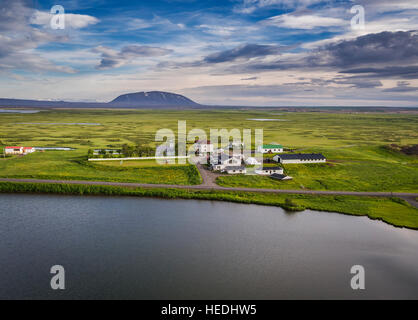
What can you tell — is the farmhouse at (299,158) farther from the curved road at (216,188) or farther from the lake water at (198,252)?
the lake water at (198,252)

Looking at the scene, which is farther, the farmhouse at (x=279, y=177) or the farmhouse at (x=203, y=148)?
the farmhouse at (x=203, y=148)

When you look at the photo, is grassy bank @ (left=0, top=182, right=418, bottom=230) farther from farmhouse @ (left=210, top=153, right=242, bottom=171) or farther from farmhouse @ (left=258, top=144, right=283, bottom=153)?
farmhouse @ (left=258, top=144, right=283, bottom=153)

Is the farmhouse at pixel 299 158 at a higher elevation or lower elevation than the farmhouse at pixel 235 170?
higher

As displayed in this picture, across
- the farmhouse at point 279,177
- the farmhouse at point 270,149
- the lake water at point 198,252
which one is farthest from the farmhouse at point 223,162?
the lake water at point 198,252

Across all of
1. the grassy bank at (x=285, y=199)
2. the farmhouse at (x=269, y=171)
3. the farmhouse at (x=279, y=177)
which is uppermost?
the farmhouse at (x=269, y=171)

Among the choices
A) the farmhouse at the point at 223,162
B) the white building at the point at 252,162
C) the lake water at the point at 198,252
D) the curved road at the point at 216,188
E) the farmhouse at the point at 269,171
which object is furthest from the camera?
the white building at the point at 252,162
